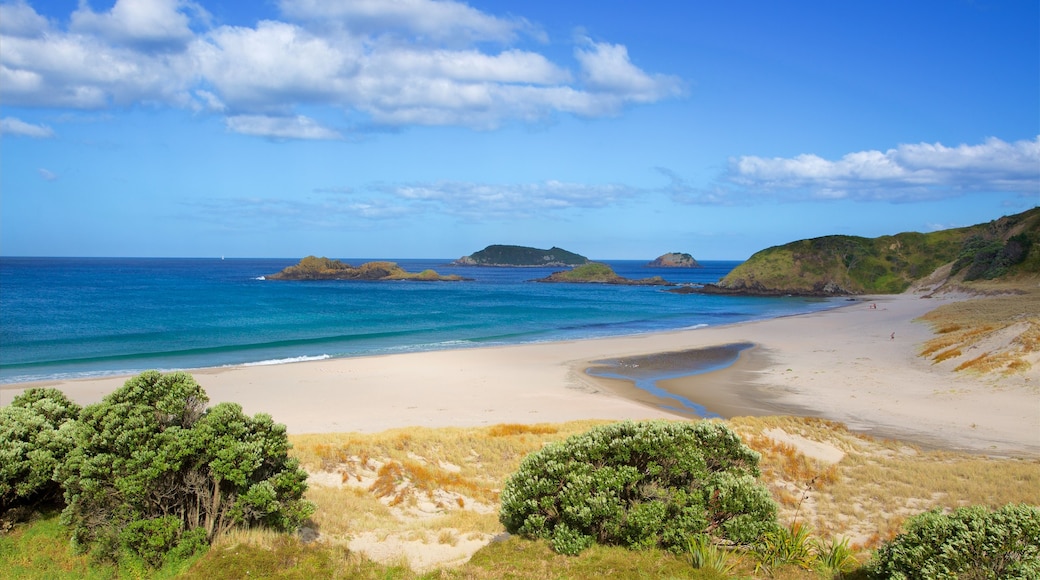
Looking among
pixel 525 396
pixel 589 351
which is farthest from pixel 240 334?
pixel 525 396

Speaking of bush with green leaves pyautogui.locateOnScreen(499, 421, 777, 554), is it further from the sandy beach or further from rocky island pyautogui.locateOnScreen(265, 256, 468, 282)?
rocky island pyautogui.locateOnScreen(265, 256, 468, 282)

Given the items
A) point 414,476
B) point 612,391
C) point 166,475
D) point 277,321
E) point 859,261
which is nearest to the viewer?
point 166,475

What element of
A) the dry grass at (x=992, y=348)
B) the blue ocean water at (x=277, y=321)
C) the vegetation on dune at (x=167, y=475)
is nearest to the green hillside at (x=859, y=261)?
the blue ocean water at (x=277, y=321)

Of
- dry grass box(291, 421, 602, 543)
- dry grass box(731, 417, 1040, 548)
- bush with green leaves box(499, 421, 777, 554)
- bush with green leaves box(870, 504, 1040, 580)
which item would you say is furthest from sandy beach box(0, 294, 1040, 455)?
bush with green leaves box(870, 504, 1040, 580)

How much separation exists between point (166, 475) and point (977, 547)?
995 cm

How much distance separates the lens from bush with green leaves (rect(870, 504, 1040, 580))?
6238mm

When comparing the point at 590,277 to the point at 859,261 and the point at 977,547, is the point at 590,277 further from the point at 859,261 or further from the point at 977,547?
the point at 977,547

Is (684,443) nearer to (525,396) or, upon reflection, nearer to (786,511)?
(786,511)

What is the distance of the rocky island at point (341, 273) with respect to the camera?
462 feet

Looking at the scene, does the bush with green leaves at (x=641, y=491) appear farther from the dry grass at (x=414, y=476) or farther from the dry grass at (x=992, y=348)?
the dry grass at (x=992, y=348)

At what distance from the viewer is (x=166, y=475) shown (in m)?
8.55

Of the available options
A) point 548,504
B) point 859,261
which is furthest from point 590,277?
point 548,504

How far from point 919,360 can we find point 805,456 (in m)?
24.9

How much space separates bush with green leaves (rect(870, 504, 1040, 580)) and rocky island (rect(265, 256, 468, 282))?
14152 centimetres
